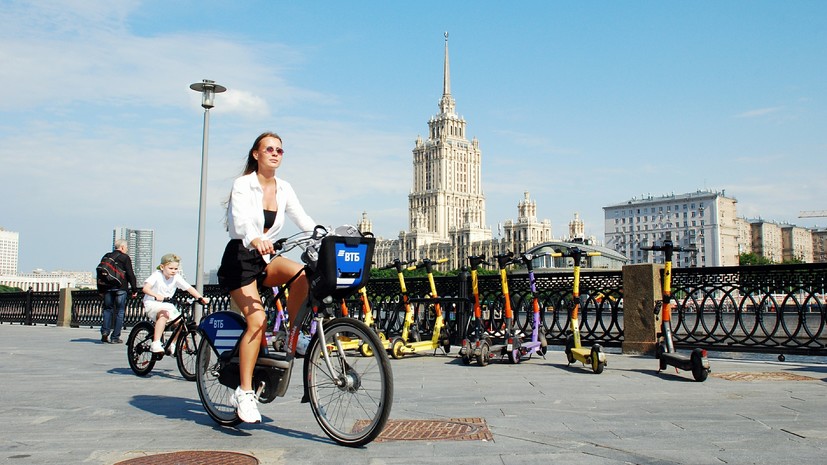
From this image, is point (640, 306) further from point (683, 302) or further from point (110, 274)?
point (110, 274)

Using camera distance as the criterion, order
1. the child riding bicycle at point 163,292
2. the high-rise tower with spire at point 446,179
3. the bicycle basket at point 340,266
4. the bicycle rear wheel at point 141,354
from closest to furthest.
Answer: the bicycle basket at point 340,266, the bicycle rear wheel at point 141,354, the child riding bicycle at point 163,292, the high-rise tower with spire at point 446,179

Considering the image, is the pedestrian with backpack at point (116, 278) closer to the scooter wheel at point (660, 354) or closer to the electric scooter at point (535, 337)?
the electric scooter at point (535, 337)

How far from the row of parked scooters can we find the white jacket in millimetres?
2580

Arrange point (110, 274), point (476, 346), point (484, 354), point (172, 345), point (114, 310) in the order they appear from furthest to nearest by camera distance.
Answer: point (114, 310), point (110, 274), point (476, 346), point (484, 354), point (172, 345)

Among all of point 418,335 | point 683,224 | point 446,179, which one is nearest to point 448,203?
point 446,179

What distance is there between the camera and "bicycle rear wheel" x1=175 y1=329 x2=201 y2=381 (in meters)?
7.59

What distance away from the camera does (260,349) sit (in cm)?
488

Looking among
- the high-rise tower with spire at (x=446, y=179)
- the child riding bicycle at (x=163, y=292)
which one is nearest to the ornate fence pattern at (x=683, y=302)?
the child riding bicycle at (x=163, y=292)

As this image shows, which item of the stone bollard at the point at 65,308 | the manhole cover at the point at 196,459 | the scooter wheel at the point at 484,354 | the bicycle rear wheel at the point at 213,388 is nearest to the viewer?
the manhole cover at the point at 196,459

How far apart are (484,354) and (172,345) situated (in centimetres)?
363

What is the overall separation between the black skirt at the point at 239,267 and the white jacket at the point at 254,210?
0.22 ft

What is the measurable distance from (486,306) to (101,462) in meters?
8.53

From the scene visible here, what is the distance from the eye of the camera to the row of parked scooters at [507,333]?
8031 mm

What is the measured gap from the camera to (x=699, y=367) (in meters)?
7.29
